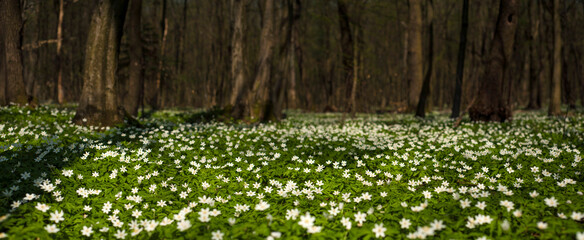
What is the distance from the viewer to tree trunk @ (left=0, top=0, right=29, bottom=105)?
10.9 meters

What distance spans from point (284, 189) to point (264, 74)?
9143 mm

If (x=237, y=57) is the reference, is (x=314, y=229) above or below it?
below

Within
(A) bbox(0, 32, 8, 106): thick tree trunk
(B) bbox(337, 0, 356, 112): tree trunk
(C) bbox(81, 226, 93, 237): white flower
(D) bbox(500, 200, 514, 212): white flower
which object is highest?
(B) bbox(337, 0, 356, 112): tree trunk

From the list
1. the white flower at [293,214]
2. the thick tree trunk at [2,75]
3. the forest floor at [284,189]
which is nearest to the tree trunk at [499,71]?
the forest floor at [284,189]

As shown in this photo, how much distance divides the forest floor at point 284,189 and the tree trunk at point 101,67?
1152mm

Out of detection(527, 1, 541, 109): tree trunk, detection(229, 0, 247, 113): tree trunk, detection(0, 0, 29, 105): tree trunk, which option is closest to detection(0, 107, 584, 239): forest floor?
detection(0, 0, 29, 105): tree trunk

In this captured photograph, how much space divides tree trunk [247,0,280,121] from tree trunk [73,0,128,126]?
17.7ft

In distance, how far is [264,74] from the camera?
43.5 ft

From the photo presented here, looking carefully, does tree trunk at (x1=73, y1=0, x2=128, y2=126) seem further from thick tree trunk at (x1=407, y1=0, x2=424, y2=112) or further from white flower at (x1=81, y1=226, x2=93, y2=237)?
thick tree trunk at (x1=407, y1=0, x2=424, y2=112)

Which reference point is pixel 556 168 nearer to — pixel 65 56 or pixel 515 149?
pixel 515 149

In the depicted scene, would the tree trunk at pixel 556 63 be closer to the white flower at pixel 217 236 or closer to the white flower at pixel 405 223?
the white flower at pixel 405 223

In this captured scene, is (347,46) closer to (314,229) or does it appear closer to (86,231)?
(314,229)

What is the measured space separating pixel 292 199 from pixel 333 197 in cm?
58

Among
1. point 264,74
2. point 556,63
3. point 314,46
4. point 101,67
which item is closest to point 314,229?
point 101,67
